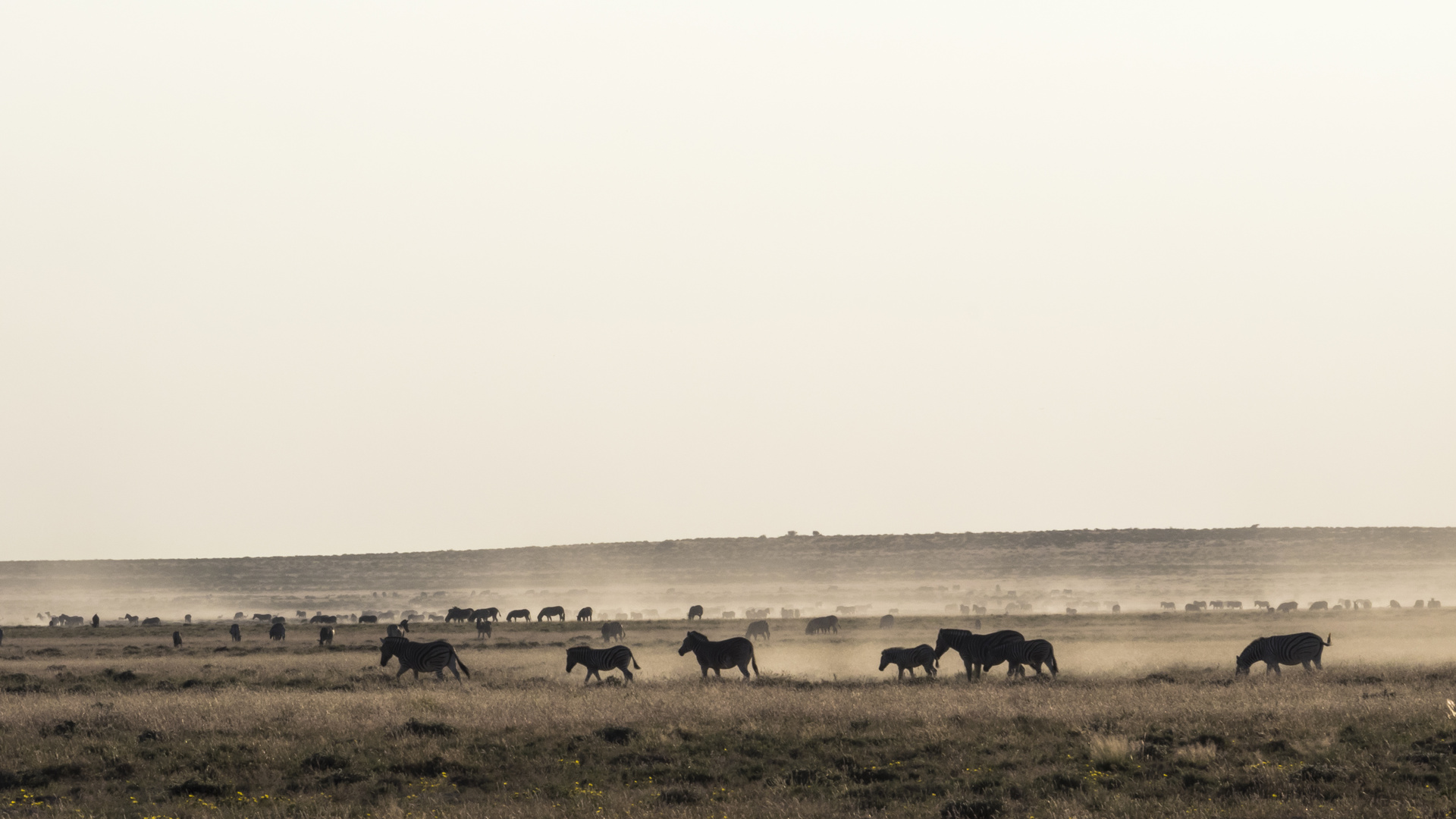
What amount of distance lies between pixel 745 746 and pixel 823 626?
1537 inches

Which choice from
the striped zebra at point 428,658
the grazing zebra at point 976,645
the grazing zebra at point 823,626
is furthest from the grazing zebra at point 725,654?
the grazing zebra at point 823,626

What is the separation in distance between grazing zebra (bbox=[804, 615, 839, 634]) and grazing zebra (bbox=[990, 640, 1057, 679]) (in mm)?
26311

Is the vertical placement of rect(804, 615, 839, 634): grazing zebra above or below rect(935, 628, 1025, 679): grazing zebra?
below

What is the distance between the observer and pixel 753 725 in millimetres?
19359

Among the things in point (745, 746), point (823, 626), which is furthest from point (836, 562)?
point (745, 746)

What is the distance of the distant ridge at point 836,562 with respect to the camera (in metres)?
125

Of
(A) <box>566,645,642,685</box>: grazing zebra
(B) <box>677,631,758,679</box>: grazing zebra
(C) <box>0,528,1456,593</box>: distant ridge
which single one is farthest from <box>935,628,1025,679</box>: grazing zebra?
(C) <box>0,528,1456,593</box>: distant ridge

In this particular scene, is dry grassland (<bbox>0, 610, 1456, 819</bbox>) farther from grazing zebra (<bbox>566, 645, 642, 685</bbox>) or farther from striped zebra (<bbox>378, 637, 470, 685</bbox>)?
grazing zebra (<bbox>566, 645, 642, 685</bbox>)

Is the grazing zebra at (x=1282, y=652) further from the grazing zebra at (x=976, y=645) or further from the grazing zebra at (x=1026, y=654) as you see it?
the grazing zebra at (x=976, y=645)

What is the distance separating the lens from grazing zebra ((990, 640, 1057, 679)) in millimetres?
28219

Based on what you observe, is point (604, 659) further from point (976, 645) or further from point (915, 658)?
point (976, 645)

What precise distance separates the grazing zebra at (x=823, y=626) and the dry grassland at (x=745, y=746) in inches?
968

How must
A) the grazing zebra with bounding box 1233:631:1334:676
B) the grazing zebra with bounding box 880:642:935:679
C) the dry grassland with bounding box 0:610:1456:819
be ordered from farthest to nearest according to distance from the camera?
1. the grazing zebra with bounding box 880:642:935:679
2. the grazing zebra with bounding box 1233:631:1334:676
3. the dry grassland with bounding box 0:610:1456:819

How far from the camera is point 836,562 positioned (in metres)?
141
